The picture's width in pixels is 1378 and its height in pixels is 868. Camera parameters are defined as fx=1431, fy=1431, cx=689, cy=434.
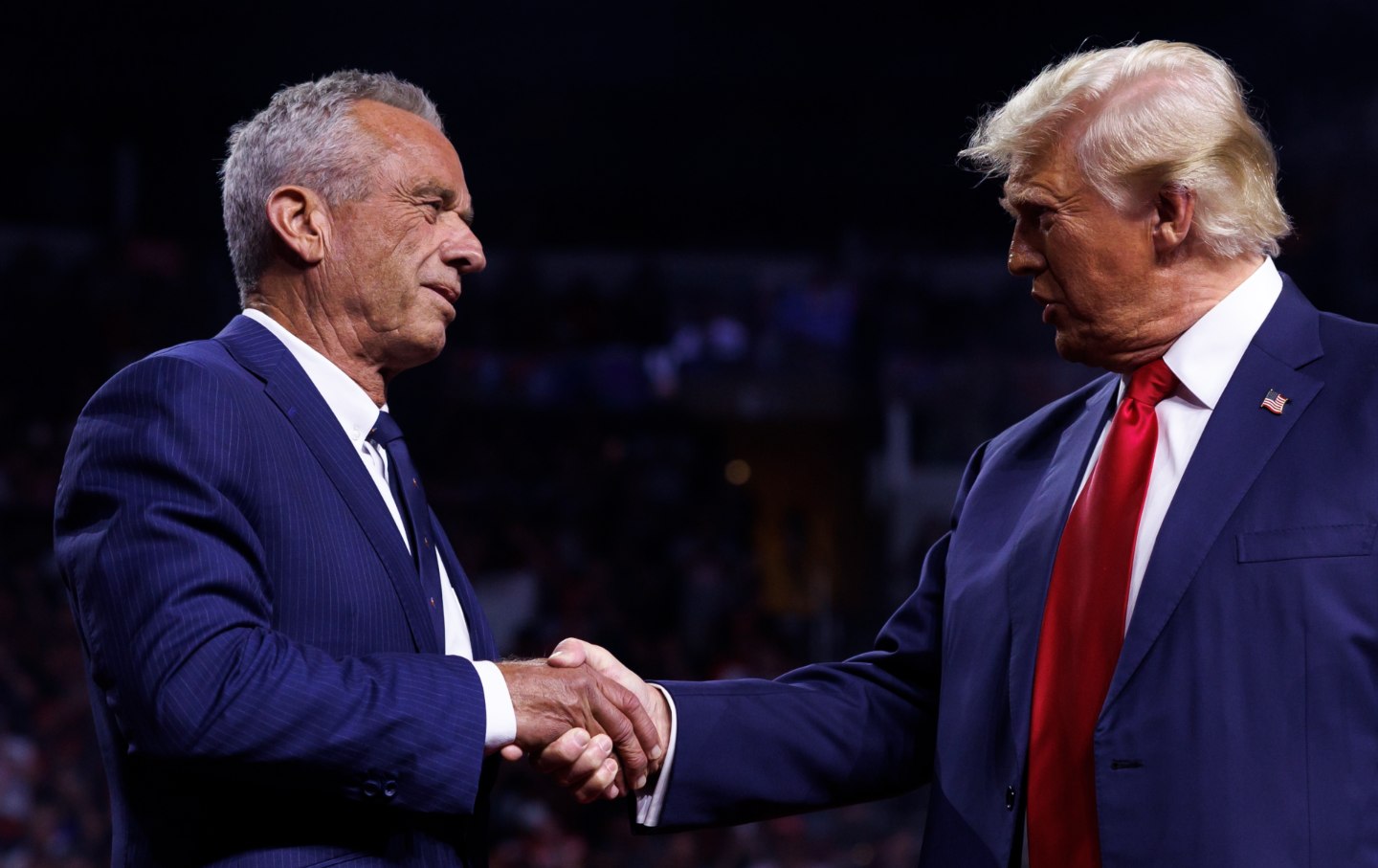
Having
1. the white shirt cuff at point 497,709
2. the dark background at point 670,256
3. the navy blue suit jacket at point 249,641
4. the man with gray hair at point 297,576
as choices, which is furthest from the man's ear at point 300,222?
the dark background at point 670,256

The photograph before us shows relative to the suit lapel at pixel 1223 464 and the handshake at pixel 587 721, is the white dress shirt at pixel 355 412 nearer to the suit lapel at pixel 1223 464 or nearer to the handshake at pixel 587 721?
the handshake at pixel 587 721

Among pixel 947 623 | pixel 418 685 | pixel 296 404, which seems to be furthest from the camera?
pixel 947 623

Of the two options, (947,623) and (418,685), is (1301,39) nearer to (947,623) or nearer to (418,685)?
(947,623)

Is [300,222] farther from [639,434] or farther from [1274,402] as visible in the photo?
[639,434]

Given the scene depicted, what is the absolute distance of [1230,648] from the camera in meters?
1.61

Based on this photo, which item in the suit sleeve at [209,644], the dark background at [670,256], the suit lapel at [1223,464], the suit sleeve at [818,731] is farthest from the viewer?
the dark background at [670,256]

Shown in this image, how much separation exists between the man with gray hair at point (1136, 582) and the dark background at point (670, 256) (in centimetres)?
443

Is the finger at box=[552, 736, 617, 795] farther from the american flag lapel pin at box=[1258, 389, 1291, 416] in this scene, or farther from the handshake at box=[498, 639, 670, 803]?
the american flag lapel pin at box=[1258, 389, 1291, 416]

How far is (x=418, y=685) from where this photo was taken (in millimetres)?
1602

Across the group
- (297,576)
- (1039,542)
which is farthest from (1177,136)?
(297,576)

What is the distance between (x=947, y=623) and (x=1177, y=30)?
6437 mm

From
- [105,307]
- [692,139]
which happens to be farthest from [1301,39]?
[105,307]

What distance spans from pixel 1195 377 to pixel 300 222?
1.18 m

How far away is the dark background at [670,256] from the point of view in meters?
7.15
